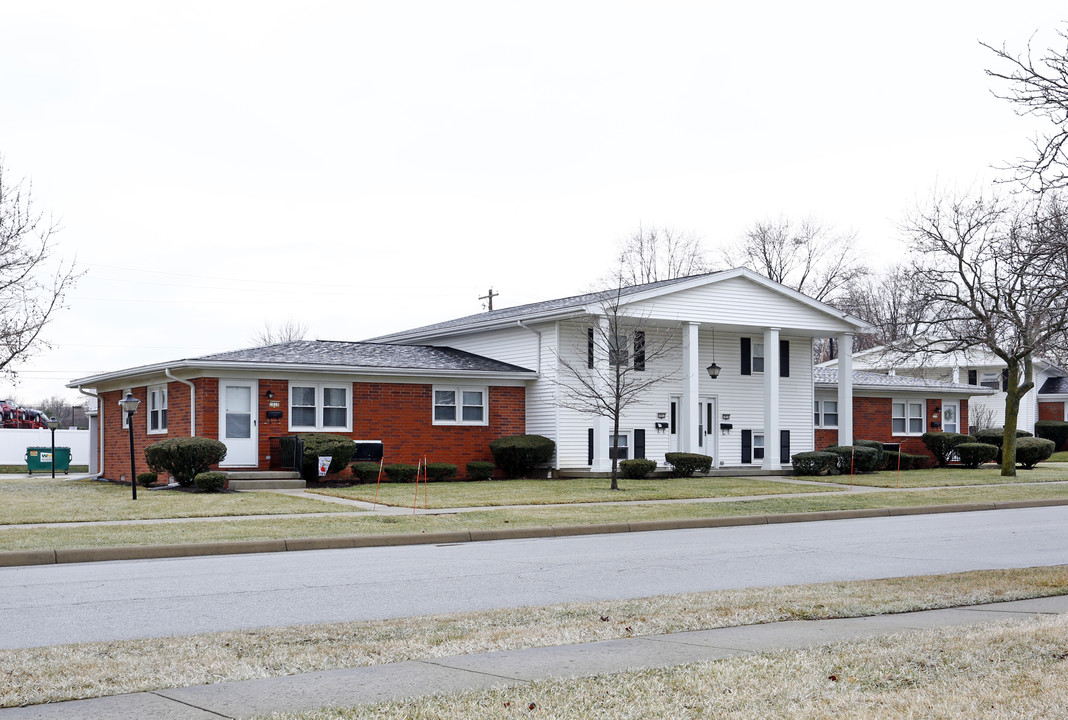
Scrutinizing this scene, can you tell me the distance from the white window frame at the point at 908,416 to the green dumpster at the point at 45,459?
3058cm

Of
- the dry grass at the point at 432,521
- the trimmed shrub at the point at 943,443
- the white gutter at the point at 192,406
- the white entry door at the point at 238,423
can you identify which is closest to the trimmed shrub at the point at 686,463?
the dry grass at the point at 432,521

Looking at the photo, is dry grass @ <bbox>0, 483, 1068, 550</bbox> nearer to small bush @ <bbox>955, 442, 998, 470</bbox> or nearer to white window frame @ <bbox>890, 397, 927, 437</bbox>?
small bush @ <bbox>955, 442, 998, 470</bbox>

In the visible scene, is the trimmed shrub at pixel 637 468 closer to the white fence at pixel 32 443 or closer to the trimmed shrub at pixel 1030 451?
the trimmed shrub at pixel 1030 451

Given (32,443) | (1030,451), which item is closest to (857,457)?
(1030,451)

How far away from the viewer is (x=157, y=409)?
30625 millimetres

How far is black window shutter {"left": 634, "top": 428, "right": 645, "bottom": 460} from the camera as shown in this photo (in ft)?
111

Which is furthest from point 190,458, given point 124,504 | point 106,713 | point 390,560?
point 106,713

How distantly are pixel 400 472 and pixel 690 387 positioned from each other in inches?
356

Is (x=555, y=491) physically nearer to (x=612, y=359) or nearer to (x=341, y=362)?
(x=612, y=359)

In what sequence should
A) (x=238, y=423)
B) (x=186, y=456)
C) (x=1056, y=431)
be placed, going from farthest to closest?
(x=1056, y=431) < (x=238, y=423) < (x=186, y=456)

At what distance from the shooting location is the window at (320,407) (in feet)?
95.2

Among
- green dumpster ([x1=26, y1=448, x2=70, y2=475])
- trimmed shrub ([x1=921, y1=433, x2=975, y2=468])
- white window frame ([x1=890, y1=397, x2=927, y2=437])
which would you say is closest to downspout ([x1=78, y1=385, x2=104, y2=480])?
green dumpster ([x1=26, y1=448, x2=70, y2=475])

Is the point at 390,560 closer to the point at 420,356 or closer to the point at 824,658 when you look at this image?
the point at 824,658

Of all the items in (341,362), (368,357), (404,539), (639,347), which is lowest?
(404,539)
